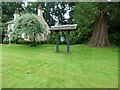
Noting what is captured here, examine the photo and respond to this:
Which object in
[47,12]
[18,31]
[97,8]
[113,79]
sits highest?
[47,12]

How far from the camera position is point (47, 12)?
42.0 metres

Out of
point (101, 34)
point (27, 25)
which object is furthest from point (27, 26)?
point (101, 34)

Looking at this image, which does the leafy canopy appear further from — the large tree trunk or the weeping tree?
the large tree trunk

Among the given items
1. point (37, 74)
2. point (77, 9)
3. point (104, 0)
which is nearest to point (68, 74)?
point (37, 74)

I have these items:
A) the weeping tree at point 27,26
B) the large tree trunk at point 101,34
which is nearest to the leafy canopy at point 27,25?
the weeping tree at point 27,26

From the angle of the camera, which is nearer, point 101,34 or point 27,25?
point 101,34

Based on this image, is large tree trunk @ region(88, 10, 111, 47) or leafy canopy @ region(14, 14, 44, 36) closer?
large tree trunk @ region(88, 10, 111, 47)

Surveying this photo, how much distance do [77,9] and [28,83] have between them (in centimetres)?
1385

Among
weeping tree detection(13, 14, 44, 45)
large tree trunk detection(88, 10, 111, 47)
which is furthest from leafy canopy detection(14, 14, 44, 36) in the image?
large tree trunk detection(88, 10, 111, 47)

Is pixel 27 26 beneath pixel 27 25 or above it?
beneath

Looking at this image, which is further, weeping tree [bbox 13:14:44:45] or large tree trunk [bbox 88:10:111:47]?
weeping tree [bbox 13:14:44:45]

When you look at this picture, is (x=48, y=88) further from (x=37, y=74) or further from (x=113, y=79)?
(x=113, y=79)

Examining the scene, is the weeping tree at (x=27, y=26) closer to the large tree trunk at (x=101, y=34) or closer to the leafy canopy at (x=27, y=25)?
the leafy canopy at (x=27, y=25)

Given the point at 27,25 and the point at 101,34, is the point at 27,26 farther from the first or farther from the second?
the point at 101,34
